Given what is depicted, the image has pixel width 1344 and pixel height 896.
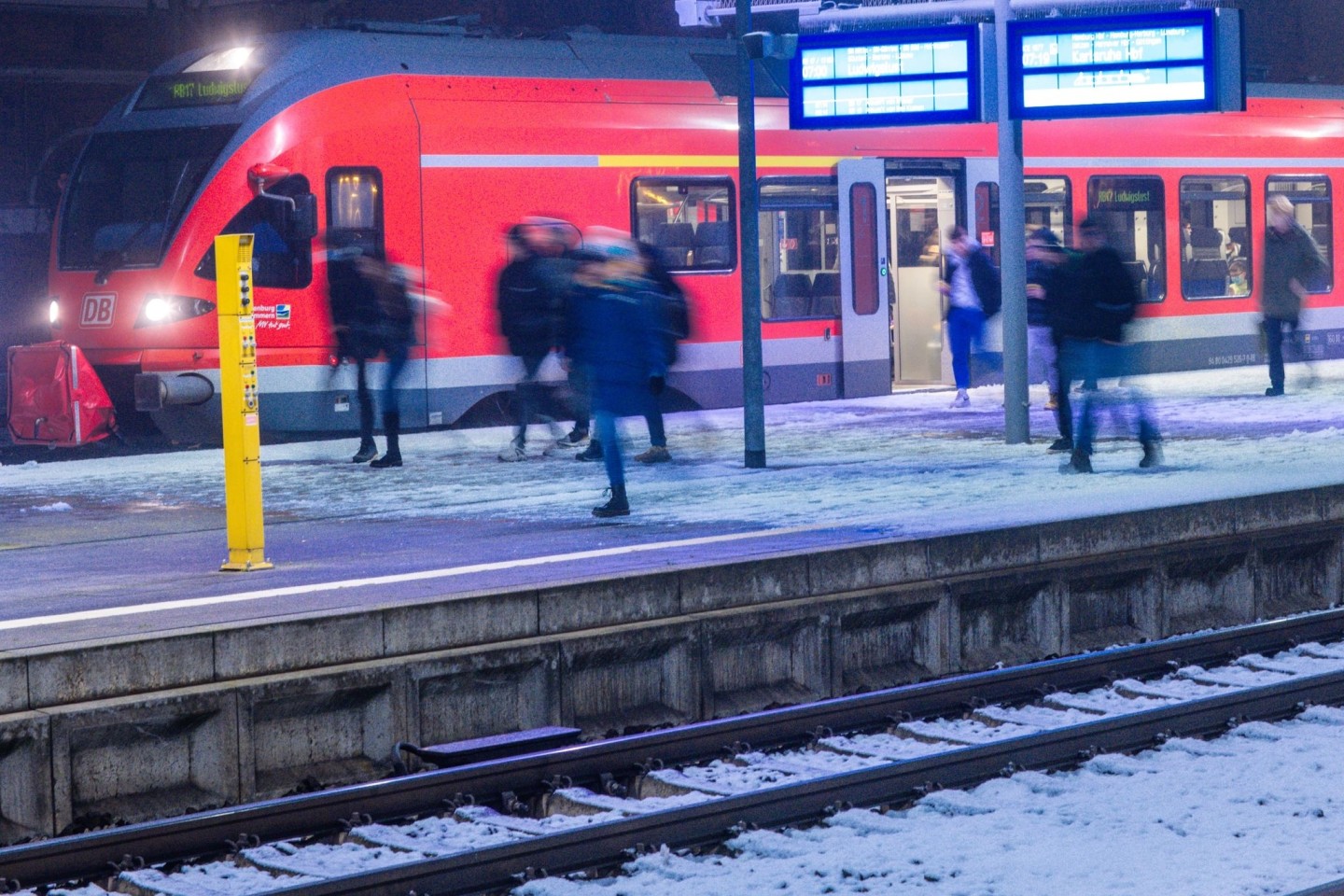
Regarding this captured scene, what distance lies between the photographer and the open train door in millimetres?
19359

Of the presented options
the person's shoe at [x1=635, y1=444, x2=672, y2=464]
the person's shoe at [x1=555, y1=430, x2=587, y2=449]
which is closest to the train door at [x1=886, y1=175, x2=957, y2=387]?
the person's shoe at [x1=555, y1=430, x2=587, y2=449]

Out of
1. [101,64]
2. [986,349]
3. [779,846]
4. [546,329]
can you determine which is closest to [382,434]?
[546,329]

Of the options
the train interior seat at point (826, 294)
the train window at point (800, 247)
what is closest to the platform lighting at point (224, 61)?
the train window at point (800, 247)

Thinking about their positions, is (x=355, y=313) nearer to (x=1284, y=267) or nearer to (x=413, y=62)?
(x=413, y=62)

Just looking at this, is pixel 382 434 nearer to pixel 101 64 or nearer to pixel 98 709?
pixel 98 709

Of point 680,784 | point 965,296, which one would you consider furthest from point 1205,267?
point 680,784

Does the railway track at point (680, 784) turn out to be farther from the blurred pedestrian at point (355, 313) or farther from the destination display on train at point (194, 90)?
the destination display on train at point (194, 90)

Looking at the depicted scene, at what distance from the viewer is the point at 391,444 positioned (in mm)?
14648

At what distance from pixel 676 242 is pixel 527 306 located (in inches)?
155

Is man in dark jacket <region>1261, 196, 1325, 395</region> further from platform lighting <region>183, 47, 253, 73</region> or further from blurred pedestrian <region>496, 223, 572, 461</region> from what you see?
platform lighting <region>183, 47, 253, 73</region>

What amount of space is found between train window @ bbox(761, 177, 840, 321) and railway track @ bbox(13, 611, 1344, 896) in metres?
9.83

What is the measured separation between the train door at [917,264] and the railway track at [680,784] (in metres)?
11.4

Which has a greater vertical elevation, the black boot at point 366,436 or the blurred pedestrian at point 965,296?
the blurred pedestrian at point 965,296

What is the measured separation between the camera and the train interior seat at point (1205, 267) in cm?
2272
